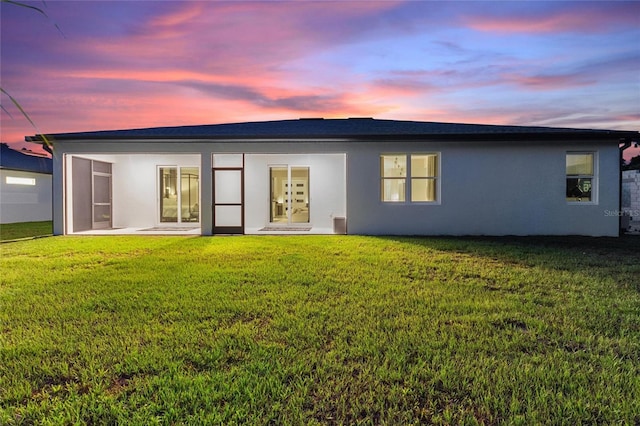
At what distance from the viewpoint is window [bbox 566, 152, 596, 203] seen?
1132cm

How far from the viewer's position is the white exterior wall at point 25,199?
58.4 feet

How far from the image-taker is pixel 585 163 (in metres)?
11.4

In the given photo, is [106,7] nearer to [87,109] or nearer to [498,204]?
[87,109]

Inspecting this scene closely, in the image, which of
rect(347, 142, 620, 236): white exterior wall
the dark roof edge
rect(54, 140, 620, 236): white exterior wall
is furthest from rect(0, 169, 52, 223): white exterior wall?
rect(347, 142, 620, 236): white exterior wall

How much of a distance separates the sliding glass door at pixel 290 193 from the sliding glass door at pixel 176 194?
309cm

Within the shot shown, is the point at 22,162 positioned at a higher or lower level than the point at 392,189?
higher

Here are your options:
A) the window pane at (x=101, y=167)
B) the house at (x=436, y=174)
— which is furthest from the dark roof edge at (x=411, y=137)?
the window pane at (x=101, y=167)

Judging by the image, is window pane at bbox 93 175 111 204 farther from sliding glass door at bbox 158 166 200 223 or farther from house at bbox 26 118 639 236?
sliding glass door at bbox 158 166 200 223

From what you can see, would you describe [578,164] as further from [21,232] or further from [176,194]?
[21,232]

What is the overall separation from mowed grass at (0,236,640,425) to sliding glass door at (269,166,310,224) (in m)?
7.02

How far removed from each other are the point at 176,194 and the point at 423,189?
8.94 metres

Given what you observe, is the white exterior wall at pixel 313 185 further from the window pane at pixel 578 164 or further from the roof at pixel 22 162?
the roof at pixel 22 162

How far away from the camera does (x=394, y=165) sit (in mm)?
12000

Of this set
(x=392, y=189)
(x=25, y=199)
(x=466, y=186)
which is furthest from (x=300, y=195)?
(x=25, y=199)
